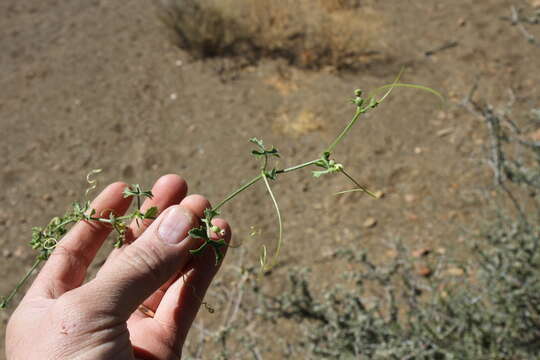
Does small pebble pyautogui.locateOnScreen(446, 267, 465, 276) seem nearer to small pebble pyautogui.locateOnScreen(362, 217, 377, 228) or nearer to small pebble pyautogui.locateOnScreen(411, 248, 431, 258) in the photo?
small pebble pyautogui.locateOnScreen(411, 248, 431, 258)

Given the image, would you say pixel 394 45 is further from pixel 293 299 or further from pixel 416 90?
pixel 293 299

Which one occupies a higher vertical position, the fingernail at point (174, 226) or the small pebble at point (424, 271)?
the fingernail at point (174, 226)

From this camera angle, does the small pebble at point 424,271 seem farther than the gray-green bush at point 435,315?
Yes

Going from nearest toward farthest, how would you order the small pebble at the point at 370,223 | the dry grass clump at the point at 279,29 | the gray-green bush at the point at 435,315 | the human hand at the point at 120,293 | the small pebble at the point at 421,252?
the human hand at the point at 120,293
the gray-green bush at the point at 435,315
the small pebble at the point at 421,252
the small pebble at the point at 370,223
the dry grass clump at the point at 279,29

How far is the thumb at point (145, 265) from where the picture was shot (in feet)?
4.35

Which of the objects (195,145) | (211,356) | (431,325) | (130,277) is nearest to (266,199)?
(195,145)

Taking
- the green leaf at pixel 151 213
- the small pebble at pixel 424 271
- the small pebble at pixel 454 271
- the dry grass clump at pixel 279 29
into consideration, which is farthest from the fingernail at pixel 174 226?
the dry grass clump at pixel 279 29

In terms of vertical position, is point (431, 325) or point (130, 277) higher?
point (130, 277)

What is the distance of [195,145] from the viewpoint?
381 cm

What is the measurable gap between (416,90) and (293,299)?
2.24m

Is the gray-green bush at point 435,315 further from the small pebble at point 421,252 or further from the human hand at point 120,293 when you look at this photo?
the human hand at point 120,293

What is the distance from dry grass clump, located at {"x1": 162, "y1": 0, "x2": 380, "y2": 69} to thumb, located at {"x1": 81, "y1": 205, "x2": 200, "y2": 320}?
3.15 m

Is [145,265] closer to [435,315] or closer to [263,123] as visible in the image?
[435,315]

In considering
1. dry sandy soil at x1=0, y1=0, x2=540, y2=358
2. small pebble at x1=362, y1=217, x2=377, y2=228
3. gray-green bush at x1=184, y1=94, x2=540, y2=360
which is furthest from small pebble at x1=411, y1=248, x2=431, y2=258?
small pebble at x1=362, y1=217, x2=377, y2=228
